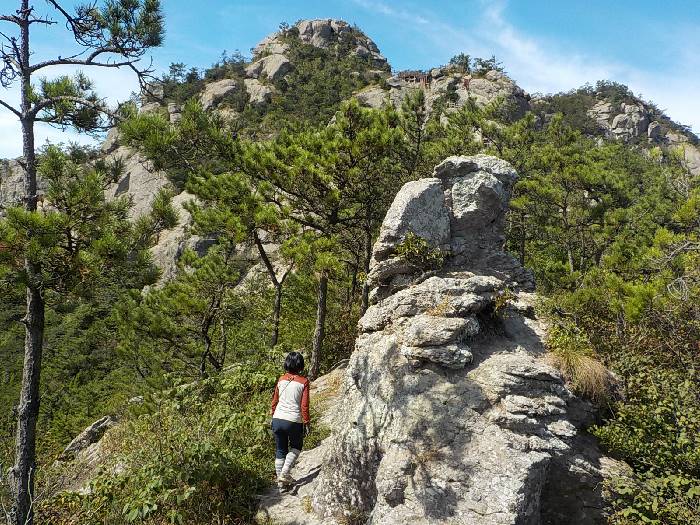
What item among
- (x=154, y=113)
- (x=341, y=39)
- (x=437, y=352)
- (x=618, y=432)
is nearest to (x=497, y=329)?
(x=437, y=352)

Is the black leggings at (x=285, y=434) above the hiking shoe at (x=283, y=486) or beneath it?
above

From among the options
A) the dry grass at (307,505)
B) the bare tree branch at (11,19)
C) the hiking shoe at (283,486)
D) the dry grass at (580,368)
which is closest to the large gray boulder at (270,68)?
the bare tree branch at (11,19)

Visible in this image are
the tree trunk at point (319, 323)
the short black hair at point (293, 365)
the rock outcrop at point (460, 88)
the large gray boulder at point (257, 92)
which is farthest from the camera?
the large gray boulder at point (257, 92)

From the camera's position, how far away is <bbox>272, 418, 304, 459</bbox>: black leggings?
530cm

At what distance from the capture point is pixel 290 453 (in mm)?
5363

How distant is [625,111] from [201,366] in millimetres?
102564

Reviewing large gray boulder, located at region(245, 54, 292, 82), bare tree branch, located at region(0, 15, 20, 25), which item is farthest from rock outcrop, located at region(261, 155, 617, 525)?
large gray boulder, located at region(245, 54, 292, 82)

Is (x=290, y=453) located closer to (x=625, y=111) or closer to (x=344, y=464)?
(x=344, y=464)

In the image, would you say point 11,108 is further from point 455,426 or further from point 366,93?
point 366,93

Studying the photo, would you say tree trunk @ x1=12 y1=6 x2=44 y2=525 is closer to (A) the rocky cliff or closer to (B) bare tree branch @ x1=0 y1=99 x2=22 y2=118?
(B) bare tree branch @ x1=0 y1=99 x2=22 y2=118

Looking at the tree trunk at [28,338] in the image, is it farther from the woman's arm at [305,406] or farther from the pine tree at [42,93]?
the woman's arm at [305,406]

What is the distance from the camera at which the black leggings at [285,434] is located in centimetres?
530

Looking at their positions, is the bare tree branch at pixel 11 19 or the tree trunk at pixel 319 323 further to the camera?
the tree trunk at pixel 319 323

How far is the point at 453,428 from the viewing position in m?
4.79
